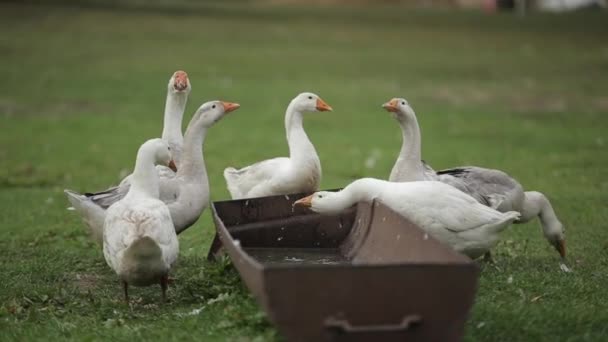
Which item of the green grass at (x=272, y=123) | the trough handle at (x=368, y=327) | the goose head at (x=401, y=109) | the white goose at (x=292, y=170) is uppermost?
the goose head at (x=401, y=109)

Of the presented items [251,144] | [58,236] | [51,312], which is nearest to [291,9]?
[251,144]

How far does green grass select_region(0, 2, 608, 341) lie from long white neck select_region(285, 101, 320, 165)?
115cm

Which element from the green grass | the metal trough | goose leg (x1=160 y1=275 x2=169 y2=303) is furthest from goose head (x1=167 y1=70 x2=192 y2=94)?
the metal trough

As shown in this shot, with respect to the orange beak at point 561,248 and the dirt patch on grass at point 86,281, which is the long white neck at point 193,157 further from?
the orange beak at point 561,248

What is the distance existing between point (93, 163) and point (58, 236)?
441cm

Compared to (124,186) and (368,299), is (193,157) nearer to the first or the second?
(124,186)

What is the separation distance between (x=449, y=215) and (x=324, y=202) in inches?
34.5

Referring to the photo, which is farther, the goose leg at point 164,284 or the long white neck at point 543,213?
the long white neck at point 543,213

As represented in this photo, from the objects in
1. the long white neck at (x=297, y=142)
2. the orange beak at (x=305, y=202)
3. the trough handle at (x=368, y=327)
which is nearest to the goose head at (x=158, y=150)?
the orange beak at (x=305, y=202)

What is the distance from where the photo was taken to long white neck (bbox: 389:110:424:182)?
27.4ft

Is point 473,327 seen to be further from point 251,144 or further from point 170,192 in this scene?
point 251,144

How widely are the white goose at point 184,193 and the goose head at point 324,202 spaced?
95 cm

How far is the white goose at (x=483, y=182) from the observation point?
→ 26.7 feet

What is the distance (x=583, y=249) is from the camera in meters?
8.77
